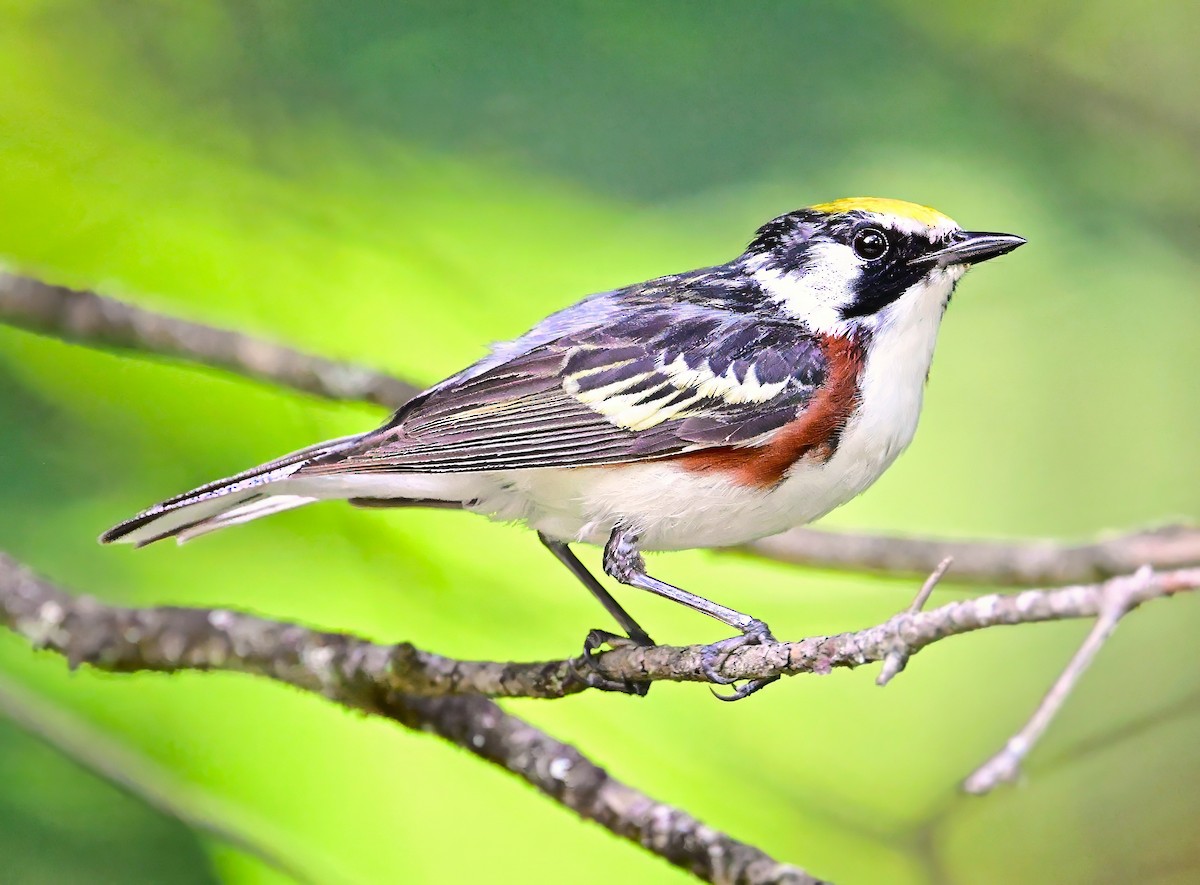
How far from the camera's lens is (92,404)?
58.1 inches

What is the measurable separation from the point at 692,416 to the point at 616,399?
73mm

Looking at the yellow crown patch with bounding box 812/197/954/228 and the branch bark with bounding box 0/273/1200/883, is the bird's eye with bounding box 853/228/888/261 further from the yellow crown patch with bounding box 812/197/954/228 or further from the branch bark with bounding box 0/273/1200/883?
the branch bark with bounding box 0/273/1200/883

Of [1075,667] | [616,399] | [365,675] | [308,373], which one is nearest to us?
[1075,667]

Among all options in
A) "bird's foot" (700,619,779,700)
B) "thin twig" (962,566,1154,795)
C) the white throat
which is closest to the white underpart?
the white throat

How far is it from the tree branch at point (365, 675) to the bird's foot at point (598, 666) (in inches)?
3.3

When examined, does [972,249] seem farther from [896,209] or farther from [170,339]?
[170,339]

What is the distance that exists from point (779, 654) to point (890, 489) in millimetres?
811

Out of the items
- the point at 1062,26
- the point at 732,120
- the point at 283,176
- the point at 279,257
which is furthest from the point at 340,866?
the point at 1062,26

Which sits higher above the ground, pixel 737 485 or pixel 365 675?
pixel 737 485

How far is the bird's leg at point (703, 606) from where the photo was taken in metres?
0.88

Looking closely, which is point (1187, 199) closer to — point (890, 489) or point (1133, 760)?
point (890, 489)

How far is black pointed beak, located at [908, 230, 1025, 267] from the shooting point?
97 cm

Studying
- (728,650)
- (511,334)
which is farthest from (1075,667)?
(511,334)

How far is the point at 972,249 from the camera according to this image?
989 millimetres
